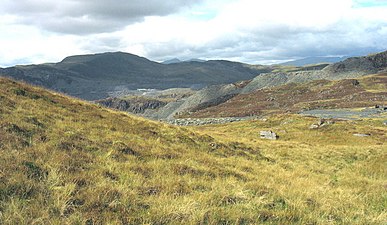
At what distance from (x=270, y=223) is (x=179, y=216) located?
1.93m

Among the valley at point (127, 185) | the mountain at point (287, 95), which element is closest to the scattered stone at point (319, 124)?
the valley at point (127, 185)

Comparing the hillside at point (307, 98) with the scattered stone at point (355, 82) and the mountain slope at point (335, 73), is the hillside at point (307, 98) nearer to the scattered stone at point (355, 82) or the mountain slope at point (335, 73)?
the scattered stone at point (355, 82)

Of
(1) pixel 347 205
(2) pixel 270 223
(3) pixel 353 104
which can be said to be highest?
(2) pixel 270 223

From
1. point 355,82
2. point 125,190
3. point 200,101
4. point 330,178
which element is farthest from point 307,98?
point 125,190

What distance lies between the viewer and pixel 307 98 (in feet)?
421

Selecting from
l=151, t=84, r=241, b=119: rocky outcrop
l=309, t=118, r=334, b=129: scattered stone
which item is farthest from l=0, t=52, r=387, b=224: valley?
l=151, t=84, r=241, b=119: rocky outcrop

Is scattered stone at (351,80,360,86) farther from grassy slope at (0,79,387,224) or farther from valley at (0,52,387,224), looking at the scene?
grassy slope at (0,79,387,224)

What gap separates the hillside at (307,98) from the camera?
10762cm

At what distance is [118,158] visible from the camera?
36.2 ft

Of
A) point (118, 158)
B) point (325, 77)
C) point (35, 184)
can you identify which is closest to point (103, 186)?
point (35, 184)

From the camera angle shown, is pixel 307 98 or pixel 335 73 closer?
pixel 307 98

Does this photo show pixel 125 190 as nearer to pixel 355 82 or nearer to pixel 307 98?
pixel 307 98

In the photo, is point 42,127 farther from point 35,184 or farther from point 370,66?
point 370,66

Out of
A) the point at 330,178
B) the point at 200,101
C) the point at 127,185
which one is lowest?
the point at 200,101
